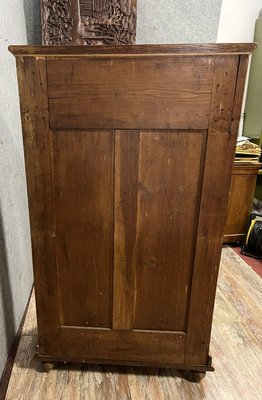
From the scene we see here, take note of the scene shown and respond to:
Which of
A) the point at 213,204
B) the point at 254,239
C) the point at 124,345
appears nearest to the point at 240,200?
Answer: the point at 254,239

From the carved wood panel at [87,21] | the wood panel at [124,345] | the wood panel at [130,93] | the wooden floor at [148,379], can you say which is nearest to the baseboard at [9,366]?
the wooden floor at [148,379]

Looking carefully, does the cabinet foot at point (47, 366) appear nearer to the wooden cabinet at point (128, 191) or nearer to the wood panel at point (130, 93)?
the wooden cabinet at point (128, 191)

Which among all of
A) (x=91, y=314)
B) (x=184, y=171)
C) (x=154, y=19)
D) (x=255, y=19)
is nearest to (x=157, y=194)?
(x=184, y=171)

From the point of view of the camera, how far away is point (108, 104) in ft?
2.86

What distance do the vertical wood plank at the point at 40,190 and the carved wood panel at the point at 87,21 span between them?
3.19 feet

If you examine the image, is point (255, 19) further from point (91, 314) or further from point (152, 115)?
point (91, 314)

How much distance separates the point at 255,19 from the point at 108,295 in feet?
8.88

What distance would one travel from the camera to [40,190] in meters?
0.97

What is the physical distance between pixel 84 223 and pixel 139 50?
580 millimetres

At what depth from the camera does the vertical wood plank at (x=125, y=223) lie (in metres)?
0.92

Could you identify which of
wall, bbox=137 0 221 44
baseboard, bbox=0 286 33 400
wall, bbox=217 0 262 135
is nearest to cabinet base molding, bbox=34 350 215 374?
baseboard, bbox=0 286 33 400

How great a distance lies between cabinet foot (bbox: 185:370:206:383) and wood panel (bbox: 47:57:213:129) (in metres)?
1.01

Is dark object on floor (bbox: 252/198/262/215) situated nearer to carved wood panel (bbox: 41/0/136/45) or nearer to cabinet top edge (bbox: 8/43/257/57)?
carved wood panel (bbox: 41/0/136/45)

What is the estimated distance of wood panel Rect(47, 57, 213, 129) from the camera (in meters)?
0.84
